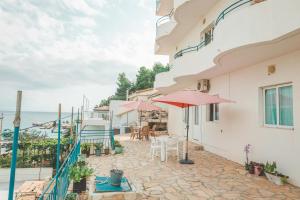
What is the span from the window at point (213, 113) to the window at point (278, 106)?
10.6ft

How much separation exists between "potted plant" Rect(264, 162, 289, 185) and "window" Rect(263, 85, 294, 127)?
52.3 inches

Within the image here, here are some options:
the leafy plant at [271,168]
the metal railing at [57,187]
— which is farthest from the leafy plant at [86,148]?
the leafy plant at [271,168]

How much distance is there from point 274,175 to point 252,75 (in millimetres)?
3572

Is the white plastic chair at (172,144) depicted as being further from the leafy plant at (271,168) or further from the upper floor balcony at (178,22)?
the upper floor balcony at (178,22)

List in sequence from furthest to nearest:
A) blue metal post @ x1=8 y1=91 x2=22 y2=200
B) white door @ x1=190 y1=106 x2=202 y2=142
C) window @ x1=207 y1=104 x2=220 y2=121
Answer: white door @ x1=190 y1=106 x2=202 y2=142 → window @ x1=207 y1=104 x2=220 y2=121 → blue metal post @ x1=8 y1=91 x2=22 y2=200

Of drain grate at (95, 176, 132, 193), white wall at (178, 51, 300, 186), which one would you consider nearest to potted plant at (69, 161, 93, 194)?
drain grate at (95, 176, 132, 193)

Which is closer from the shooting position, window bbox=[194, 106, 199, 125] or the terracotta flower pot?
the terracotta flower pot

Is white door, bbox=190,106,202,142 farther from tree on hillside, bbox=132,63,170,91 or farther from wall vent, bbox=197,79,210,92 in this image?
tree on hillside, bbox=132,63,170,91

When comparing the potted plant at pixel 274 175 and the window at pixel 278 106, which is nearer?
the potted plant at pixel 274 175

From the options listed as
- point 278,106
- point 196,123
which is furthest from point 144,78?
point 278,106

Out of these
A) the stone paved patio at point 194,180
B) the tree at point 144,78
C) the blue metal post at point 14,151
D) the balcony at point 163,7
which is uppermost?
the balcony at point 163,7

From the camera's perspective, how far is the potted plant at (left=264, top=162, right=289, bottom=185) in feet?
20.5

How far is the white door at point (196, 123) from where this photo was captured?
1283cm

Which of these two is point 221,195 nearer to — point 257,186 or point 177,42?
point 257,186
